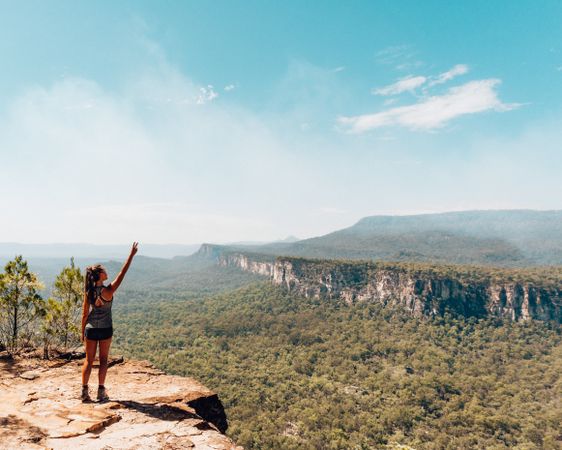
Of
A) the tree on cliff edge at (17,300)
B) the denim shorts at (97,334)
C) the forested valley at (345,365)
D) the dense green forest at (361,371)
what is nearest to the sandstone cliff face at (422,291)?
the forested valley at (345,365)

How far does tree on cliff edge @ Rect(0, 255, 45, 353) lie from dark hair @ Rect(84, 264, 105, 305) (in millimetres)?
7561

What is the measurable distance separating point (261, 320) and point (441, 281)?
58.4 m

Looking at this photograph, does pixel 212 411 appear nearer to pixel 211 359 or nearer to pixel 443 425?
pixel 443 425

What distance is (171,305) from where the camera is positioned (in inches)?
5261

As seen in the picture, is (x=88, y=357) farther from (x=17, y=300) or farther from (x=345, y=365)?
(x=345, y=365)

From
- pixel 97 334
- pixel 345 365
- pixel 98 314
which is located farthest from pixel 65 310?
pixel 345 365

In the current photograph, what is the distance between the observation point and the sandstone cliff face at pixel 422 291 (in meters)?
87.1

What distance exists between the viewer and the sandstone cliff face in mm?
87125

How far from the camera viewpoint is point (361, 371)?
70.6 metres

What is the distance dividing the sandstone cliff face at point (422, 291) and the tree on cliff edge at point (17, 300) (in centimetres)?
10181

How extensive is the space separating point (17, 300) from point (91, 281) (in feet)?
27.4

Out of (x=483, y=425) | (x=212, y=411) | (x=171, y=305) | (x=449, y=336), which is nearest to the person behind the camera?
(x=212, y=411)

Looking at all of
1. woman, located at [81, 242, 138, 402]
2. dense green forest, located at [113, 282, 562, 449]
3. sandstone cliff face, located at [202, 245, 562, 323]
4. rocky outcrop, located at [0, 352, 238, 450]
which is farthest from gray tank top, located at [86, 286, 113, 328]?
sandstone cliff face, located at [202, 245, 562, 323]

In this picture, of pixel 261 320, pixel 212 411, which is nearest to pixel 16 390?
pixel 212 411
